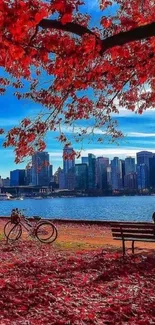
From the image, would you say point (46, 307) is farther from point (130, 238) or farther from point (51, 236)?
point (51, 236)

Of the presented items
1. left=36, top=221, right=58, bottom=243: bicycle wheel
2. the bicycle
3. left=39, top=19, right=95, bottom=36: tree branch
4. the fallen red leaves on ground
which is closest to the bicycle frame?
the bicycle

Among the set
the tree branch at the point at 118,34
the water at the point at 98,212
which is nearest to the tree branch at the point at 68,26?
the tree branch at the point at 118,34

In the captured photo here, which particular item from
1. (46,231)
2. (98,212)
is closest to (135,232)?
(46,231)

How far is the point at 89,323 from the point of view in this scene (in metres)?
6.23

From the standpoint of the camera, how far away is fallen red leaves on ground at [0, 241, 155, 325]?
6586 millimetres

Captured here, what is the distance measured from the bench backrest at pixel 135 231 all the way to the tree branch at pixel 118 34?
7.17 m

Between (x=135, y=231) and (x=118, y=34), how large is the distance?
7.62 m

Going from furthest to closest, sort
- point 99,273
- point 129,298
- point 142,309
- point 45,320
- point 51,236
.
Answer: point 51,236
point 99,273
point 129,298
point 142,309
point 45,320

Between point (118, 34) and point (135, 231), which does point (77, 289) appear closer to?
point (135, 231)

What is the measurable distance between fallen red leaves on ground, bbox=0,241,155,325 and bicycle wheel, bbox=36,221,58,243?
3776 millimetres

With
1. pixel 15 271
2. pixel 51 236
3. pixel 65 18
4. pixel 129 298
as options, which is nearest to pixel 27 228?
pixel 51 236

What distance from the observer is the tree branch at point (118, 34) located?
5816 mm

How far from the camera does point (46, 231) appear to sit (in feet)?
54.0

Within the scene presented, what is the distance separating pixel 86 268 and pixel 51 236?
6408 millimetres
